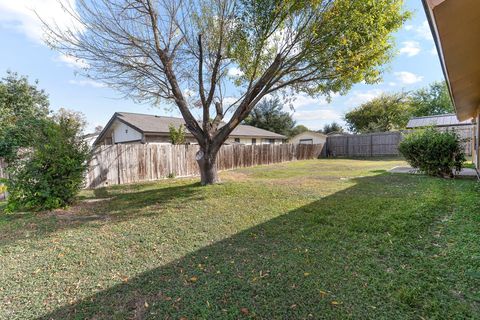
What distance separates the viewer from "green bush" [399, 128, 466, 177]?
8.06 m

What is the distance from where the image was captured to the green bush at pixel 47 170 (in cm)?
561

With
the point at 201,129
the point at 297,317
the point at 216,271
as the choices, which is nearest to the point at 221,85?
the point at 201,129

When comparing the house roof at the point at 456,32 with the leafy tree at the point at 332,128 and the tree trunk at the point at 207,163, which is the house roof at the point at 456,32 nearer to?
the tree trunk at the point at 207,163

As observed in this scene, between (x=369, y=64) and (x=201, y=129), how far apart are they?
210 inches

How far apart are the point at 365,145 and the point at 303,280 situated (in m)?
22.3

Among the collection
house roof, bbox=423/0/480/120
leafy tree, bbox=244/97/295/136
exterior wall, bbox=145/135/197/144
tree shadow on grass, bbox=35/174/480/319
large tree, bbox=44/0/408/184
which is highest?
leafy tree, bbox=244/97/295/136

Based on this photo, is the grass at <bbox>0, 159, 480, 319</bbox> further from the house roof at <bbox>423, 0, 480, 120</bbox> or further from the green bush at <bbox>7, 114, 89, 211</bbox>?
the house roof at <bbox>423, 0, 480, 120</bbox>

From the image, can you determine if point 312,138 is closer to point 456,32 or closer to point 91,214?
point 91,214

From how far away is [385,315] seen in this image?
6.61ft

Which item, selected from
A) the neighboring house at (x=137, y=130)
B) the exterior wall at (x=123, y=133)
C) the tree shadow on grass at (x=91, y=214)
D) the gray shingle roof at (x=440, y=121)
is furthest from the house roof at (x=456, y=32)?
the gray shingle roof at (x=440, y=121)

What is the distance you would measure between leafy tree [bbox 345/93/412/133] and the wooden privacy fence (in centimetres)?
2163

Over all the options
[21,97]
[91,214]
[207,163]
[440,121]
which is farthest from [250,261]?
[21,97]

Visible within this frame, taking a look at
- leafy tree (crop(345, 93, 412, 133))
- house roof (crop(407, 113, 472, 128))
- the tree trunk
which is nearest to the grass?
the tree trunk

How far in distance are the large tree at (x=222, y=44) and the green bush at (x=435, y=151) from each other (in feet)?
11.8
